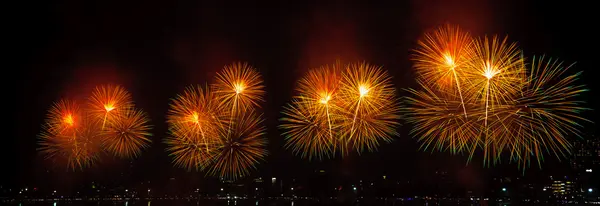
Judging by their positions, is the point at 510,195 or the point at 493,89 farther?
the point at 510,195

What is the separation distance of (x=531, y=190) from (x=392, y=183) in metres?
30.1

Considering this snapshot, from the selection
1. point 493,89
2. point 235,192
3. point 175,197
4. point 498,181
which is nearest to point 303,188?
point 235,192

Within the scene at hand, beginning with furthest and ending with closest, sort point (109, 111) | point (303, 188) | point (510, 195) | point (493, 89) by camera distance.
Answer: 1. point (303, 188)
2. point (510, 195)
3. point (109, 111)
4. point (493, 89)

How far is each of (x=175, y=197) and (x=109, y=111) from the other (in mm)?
114269

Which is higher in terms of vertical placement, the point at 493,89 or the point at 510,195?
the point at 493,89

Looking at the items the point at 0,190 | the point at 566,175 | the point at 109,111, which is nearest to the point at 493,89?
the point at 109,111

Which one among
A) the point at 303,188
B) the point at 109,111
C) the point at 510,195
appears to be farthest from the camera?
the point at 303,188

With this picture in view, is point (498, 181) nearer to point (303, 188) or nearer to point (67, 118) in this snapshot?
point (303, 188)

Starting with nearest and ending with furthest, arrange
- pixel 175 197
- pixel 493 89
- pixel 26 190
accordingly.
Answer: pixel 493 89 → pixel 26 190 → pixel 175 197

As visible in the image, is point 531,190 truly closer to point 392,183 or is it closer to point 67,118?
point 392,183

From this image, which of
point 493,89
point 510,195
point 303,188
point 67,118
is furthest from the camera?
point 303,188

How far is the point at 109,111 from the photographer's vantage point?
118 feet

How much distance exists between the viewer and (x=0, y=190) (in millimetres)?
109375

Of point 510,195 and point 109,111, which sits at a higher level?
point 109,111
